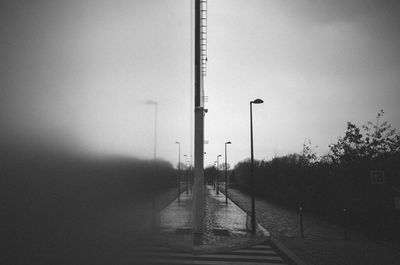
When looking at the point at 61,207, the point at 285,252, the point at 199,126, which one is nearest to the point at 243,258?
the point at 285,252

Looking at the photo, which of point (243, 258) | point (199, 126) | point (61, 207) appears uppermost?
point (199, 126)

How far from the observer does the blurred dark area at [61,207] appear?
0.56 m

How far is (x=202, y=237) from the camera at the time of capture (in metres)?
13.4

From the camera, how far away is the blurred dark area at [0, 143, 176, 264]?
56 cm

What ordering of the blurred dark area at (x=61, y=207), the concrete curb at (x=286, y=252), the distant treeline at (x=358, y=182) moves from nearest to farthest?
the blurred dark area at (x=61, y=207)
the concrete curb at (x=286, y=252)
the distant treeline at (x=358, y=182)

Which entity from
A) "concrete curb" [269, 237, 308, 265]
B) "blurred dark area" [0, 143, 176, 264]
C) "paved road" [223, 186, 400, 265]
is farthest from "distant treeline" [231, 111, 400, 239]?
"blurred dark area" [0, 143, 176, 264]

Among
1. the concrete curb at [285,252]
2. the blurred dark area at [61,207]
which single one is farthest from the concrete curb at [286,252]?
the blurred dark area at [61,207]

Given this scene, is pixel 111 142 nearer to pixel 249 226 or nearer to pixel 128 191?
pixel 128 191

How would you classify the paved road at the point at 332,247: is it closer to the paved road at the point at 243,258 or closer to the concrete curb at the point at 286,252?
the concrete curb at the point at 286,252

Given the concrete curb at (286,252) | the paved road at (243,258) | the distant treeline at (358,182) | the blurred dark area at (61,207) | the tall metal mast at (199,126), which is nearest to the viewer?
the blurred dark area at (61,207)

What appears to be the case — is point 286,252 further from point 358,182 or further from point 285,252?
point 358,182

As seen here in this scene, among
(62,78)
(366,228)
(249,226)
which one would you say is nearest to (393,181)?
(366,228)

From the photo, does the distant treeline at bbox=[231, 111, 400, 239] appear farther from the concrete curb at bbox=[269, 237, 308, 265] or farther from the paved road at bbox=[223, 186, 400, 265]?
the concrete curb at bbox=[269, 237, 308, 265]

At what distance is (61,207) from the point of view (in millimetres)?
713
